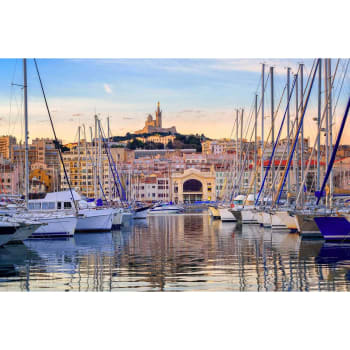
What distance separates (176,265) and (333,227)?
5.19 metres

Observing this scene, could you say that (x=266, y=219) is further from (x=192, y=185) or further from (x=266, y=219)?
(x=192, y=185)

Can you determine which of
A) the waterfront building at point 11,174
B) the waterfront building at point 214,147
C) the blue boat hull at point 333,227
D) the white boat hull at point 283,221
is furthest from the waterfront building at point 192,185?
the blue boat hull at point 333,227

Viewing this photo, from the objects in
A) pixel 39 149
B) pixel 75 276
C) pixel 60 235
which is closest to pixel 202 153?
pixel 39 149

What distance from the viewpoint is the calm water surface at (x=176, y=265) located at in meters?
8.61

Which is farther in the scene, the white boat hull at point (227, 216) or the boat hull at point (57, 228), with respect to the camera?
the white boat hull at point (227, 216)

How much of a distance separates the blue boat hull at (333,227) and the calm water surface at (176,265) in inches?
14.2

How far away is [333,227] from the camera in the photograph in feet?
48.3

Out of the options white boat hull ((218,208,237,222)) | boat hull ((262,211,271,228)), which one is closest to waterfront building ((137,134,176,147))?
white boat hull ((218,208,237,222))

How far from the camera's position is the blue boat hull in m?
14.5

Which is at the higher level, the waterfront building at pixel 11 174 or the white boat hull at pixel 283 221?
the waterfront building at pixel 11 174

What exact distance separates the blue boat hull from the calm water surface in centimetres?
36

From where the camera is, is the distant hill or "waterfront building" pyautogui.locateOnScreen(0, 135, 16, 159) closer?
"waterfront building" pyautogui.locateOnScreen(0, 135, 16, 159)

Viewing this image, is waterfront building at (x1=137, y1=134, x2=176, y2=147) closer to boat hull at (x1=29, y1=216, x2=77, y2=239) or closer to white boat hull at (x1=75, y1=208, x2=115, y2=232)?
white boat hull at (x1=75, y1=208, x2=115, y2=232)

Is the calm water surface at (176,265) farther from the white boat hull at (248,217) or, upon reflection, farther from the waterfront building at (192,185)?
the waterfront building at (192,185)
